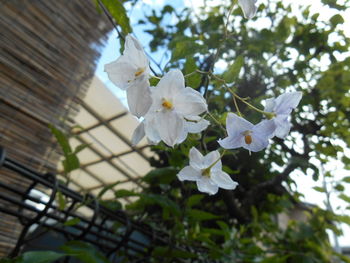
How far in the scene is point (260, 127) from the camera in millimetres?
379

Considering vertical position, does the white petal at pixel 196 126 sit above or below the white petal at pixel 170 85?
below

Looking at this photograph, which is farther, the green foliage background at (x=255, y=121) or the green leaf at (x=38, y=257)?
the green foliage background at (x=255, y=121)

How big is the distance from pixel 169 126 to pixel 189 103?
0.04 meters

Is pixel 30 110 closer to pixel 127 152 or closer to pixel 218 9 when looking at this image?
pixel 218 9

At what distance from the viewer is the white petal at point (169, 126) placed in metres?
0.36

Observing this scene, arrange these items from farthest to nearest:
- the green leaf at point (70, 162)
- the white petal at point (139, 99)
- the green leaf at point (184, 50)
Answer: the green leaf at point (70, 162), the green leaf at point (184, 50), the white petal at point (139, 99)

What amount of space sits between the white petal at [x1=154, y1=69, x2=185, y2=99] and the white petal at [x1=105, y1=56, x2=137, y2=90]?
42 millimetres

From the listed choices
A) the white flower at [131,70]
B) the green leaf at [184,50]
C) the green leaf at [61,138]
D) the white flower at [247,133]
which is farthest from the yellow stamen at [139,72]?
the green leaf at [61,138]

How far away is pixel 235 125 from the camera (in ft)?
1.26

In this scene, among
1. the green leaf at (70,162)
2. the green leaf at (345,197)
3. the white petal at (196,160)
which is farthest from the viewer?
the green leaf at (345,197)

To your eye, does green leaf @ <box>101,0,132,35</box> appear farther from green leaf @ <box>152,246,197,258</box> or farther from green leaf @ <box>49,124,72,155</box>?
green leaf @ <box>152,246,197,258</box>

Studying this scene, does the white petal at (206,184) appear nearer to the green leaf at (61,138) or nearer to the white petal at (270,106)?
the white petal at (270,106)

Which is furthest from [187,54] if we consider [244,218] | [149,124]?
[244,218]

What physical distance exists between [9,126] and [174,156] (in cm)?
41
